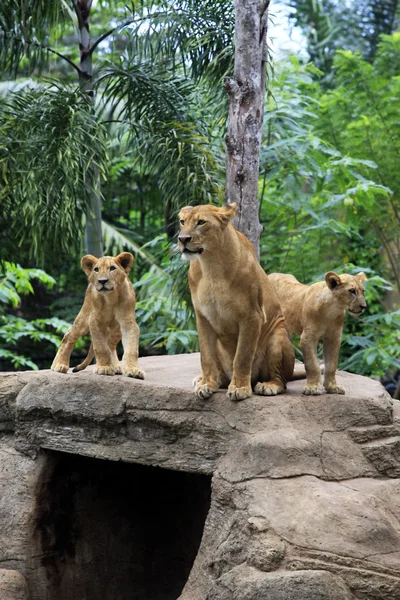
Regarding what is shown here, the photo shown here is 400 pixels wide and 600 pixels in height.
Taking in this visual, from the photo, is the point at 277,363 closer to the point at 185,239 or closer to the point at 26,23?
the point at 185,239

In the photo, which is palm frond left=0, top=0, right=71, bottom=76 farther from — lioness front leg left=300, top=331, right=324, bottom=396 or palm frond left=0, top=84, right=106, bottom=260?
lioness front leg left=300, top=331, right=324, bottom=396

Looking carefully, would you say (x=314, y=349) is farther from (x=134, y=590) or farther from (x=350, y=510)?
(x=134, y=590)

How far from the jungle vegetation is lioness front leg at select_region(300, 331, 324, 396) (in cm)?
328

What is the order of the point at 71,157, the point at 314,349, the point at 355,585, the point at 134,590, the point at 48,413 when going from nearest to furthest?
the point at 355,585 → the point at 314,349 → the point at 48,413 → the point at 134,590 → the point at 71,157

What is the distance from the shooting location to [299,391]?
6.06 meters

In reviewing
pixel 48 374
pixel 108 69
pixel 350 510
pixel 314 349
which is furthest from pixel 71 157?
pixel 350 510

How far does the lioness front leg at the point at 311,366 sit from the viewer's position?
5.81 m

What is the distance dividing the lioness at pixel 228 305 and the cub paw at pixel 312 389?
0.63 ft

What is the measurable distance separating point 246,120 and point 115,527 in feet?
13.0

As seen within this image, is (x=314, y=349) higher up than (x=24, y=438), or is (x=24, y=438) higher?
(x=314, y=349)

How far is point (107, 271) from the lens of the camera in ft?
20.2

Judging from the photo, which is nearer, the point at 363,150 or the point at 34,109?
the point at 34,109

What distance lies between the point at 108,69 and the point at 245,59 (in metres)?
2.09

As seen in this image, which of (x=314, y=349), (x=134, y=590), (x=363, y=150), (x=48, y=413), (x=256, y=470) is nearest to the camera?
(x=256, y=470)
